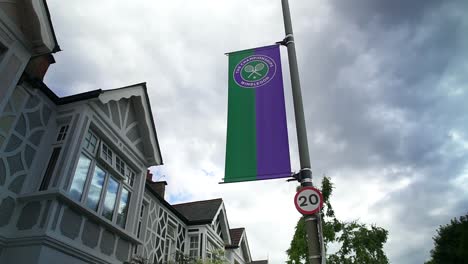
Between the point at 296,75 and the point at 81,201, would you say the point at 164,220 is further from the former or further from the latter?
the point at 296,75

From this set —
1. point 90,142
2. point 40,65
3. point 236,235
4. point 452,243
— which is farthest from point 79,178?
point 452,243

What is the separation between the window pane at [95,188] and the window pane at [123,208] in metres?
1.11

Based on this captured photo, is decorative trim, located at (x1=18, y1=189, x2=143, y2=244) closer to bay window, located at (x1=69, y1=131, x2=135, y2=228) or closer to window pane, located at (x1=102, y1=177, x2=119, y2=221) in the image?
bay window, located at (x1=69, y1=131, x2=135, y2=228)

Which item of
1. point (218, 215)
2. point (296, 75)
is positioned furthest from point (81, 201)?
point (218, 215)

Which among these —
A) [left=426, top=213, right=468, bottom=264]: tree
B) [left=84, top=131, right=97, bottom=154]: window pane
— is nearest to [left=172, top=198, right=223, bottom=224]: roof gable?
[left=84, top=131, right=97, bottom=154]: window pane

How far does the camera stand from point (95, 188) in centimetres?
945

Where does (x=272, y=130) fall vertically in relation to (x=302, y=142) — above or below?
above

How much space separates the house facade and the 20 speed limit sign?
5.87 metres

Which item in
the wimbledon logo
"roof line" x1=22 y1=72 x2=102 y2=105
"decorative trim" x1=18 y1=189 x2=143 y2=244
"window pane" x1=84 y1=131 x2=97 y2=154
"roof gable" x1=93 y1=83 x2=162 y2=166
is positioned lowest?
"decorative trim" x1=18 y1=189 x2=143 y2=244

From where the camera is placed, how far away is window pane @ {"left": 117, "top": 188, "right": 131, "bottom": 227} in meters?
10.5

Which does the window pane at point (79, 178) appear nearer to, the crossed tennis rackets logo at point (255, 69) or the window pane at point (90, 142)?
the window pane at point (90, 142)

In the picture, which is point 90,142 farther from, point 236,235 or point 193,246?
point 236,235

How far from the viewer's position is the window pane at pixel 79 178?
8.65 meters

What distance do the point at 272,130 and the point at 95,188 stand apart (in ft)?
20.2
